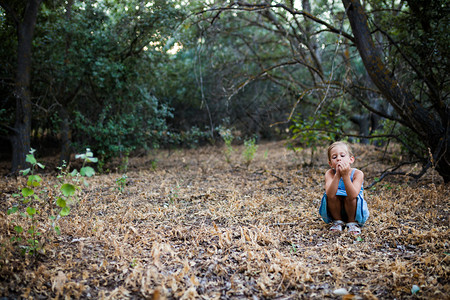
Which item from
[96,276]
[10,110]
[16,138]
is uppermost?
[10,110]

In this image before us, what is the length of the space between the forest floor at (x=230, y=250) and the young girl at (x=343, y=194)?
0.43 feet

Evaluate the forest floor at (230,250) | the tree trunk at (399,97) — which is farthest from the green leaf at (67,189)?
the tree trunk at (399,97)

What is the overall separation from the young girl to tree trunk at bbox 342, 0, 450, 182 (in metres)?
2.06

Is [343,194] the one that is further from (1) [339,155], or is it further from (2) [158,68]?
(2) [158,68]

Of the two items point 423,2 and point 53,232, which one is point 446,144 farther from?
point 53,232

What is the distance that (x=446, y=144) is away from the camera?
167 inches

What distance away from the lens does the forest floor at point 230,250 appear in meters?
1.89

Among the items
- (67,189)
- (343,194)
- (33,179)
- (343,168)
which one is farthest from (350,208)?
(33,179)

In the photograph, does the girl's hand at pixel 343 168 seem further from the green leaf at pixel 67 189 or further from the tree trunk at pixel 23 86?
the tree trunk at pixel 23 86

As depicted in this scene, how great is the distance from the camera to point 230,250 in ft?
8.02

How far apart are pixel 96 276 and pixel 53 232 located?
751 mm

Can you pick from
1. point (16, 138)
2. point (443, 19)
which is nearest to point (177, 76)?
point (16, 138)

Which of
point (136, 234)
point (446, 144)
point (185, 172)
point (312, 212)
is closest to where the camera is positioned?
point (136, 234)

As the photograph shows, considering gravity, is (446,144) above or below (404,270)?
above
